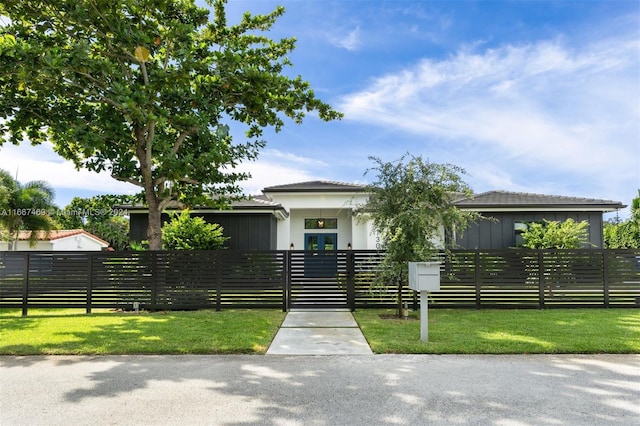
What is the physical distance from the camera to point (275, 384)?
13.9 ft

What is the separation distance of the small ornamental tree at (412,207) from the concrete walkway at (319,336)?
1.48m

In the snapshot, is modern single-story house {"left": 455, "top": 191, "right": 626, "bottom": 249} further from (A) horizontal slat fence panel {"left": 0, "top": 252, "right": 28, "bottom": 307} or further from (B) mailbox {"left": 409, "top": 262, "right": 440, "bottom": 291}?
(A) horizontal slat fence panel {"left": 0, "top": 252, "right": 28, "bottom": 307}

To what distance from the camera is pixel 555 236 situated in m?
13.6

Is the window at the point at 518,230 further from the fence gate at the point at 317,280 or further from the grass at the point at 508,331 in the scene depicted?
the fence gate at the point at 317,280

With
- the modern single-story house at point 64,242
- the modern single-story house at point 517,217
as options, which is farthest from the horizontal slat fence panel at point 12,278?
the modern single-story house at point 64,242

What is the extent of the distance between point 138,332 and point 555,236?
1320cm

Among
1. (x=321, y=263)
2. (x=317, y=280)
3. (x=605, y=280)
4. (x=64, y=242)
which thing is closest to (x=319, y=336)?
(x=317, y=280)

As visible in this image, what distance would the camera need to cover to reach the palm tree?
19.8 m

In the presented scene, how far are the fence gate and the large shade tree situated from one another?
3.22 meters

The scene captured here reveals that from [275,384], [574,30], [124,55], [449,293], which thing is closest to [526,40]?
[574,30]

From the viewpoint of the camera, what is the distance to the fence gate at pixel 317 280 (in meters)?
9.55

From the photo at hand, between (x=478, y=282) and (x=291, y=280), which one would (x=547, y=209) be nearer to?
(x=478, y=282)

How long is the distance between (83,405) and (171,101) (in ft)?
25.3

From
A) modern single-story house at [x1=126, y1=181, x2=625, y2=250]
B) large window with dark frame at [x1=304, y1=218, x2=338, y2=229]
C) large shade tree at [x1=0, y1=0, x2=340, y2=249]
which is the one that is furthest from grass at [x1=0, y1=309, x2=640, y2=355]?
large window with dark frame at [x1=304, y1=218, x2=338, y2=229]
